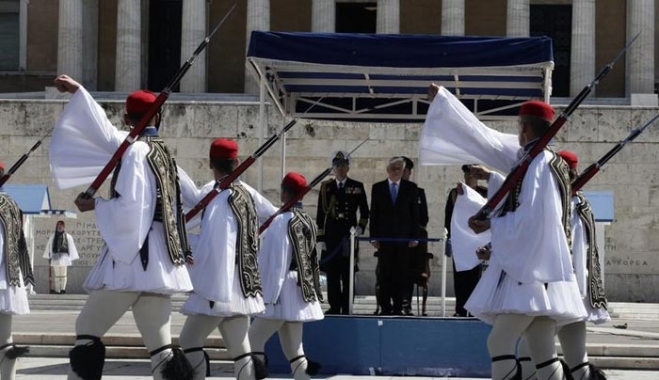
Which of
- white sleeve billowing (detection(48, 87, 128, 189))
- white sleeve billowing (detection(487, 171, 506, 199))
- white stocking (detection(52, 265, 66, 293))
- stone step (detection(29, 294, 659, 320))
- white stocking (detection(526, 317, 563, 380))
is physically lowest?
stone step (detection(29, 294, 659, 320))

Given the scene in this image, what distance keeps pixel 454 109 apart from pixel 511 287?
1.28m

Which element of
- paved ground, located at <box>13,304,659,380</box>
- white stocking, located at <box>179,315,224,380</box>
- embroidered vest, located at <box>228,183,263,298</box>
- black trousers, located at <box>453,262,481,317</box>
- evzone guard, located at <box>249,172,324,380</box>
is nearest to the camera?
white stocking, located at <box>179,315,224,380</box>

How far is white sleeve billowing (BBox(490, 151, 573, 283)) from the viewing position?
324 inches

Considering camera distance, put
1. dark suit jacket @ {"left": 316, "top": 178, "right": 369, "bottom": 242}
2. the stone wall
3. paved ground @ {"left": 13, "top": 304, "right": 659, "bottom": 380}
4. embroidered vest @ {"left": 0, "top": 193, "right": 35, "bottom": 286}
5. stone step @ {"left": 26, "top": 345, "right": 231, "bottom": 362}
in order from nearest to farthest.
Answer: embroidered vest @ {"left": 0, "top": 193, "right": 35, "bottom": 286} < paved ground @ {"left": 13, "top": 304, "right": 659, "bottom": 380} < stone step @ {"left": 26, "top": 345, "right": 231, "bottom": 362} < dark suit jacket @ {"left": 316, "top": 178, "right": 369, "bottom": 242} < the stone wall

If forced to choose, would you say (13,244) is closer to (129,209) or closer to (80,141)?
(80,141)

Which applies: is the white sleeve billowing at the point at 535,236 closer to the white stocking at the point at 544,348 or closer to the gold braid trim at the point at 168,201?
the white stocking at the point at 544,348

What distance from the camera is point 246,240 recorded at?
985 cm

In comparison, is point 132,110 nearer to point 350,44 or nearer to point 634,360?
point 350,44

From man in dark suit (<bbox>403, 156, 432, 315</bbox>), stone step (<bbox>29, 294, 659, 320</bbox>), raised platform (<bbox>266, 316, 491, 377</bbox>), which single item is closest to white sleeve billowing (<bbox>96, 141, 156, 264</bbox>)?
raised platform (<bbox>266, 316, 491, 377</bbox>)

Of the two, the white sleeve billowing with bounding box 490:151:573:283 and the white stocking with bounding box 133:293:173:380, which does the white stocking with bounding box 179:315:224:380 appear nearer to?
the white stocking with bounding box 133:293:173:380

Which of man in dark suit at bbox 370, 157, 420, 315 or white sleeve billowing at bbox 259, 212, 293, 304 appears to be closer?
white sleeve billowing at bbox 259, 212, 293, 304

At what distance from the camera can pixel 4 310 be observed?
1048cm

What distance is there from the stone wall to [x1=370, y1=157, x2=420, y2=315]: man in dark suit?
45.5 feet

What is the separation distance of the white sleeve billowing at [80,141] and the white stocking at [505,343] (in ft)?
8.08
